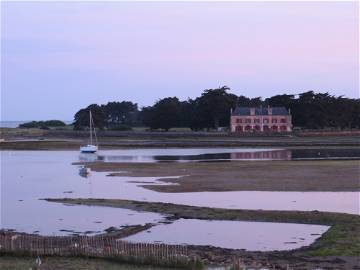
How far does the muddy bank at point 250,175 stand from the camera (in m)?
34.5

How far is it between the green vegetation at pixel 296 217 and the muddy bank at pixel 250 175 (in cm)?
641

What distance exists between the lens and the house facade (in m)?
124

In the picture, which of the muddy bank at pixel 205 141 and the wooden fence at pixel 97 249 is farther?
the muddy bank at pixel 205 141

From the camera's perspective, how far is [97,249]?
15.6m

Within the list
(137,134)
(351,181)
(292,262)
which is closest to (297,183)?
(351,181)

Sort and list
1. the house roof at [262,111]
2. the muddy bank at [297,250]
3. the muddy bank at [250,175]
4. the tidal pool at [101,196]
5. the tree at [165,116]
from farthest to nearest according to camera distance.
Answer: the tree at [165,116], the house roof at [262,111], the muddy bank at [250,175], the tidal pool at [101,196], the muddy bank at [297,250]

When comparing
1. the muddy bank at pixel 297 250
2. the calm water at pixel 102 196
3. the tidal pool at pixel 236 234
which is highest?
the muddy bank at pixel 297 250

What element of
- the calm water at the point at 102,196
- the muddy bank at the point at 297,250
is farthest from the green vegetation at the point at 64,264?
the calm water at the point at 102,196

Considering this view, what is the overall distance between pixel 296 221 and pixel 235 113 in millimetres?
101557

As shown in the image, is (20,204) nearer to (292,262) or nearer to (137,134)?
(292,262)

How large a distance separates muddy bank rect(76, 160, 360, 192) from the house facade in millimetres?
71154

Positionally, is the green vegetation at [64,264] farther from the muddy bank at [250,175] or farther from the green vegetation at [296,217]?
the muddy bank at [250,175]

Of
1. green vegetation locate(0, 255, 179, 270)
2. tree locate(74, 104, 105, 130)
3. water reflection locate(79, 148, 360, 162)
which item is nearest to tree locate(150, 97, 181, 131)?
tree locate(74, 104, 105, 130)

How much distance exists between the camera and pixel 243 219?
929 inches
